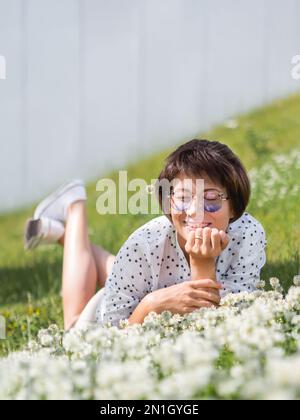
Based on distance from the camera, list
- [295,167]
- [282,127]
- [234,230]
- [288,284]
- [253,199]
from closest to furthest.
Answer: [234,230] < [288,284] < [253,199] < [295,167] < [282,127]

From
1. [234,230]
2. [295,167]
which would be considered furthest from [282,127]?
[234,230]

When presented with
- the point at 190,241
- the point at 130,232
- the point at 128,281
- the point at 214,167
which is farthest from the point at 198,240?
the point at 130,232

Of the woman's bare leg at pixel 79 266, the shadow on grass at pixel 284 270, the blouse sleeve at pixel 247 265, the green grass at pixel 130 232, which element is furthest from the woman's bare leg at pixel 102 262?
the blouse sleeve at pixel 247 265

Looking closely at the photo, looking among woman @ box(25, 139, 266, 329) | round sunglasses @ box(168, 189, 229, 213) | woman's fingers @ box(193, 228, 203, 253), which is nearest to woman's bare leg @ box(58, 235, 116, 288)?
woman @ box(25, 139, 266, 329)

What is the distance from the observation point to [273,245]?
12.4 ft

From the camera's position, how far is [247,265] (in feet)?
9.64

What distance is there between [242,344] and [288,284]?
5.27ft

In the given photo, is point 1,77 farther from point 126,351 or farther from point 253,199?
point 126,351

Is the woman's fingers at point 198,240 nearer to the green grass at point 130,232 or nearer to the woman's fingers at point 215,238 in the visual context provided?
the woman's fingers at point 215,238

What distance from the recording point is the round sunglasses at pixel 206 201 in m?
2.78

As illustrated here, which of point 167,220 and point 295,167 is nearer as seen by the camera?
point 167,220

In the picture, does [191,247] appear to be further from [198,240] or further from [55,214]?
[55,214]

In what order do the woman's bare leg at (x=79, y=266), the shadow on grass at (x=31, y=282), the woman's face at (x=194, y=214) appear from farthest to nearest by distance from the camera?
the shadow on grass at (x=31, y=282) → the woman's bare leg at (x=79, y=266) → the woman's face at (x=194, y=214)

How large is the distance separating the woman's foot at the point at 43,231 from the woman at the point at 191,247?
67cm
